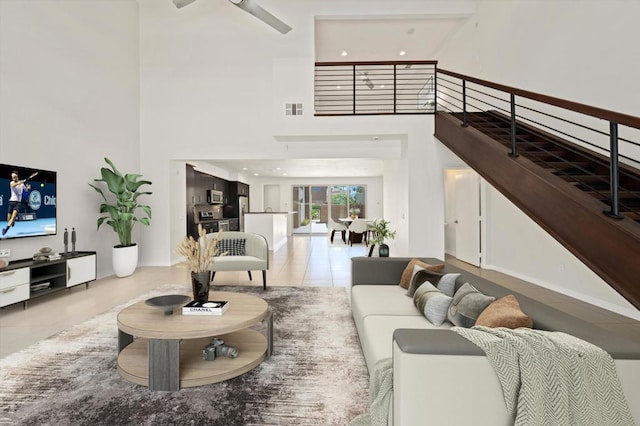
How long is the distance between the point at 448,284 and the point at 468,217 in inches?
170

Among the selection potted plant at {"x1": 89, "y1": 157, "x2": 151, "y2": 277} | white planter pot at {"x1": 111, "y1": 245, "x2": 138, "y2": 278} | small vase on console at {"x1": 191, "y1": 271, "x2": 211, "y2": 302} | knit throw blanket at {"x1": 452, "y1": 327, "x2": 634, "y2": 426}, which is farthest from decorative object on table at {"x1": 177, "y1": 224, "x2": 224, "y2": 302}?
white planter pot at {"x1": 111, "y1": 245, "x2": 138, "y2": 278}

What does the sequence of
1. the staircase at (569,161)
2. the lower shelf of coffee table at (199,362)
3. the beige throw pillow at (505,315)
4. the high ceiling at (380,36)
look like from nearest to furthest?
the beige throw pillow at (505,315)
the lower shelf of coffee table at (199,362)
the staircase at (569,161)
the high ceiling at (380,36)

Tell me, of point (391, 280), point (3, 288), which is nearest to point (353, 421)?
point (391, 280)

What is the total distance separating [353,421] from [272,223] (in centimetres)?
707

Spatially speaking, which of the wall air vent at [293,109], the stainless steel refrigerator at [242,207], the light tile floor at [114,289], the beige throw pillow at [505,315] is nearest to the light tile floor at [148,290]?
the light tile floor at [114,289]

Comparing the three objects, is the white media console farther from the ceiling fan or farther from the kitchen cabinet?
the kitchen cabinet

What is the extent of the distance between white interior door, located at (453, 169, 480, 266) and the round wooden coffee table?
492 centimetres

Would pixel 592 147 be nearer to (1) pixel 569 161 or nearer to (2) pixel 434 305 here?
(1) pixel 569 161

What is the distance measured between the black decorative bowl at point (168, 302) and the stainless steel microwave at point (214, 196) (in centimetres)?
676

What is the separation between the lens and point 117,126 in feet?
18.8

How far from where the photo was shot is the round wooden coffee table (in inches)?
76.9

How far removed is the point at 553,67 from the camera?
4.21 meters

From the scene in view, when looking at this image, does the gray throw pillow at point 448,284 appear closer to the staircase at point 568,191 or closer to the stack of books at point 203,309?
the staircase at point 568,191

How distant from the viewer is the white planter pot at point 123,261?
525 cm
